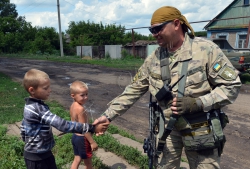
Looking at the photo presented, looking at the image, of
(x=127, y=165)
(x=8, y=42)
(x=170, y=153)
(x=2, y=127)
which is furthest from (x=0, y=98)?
(x=8, y=42)

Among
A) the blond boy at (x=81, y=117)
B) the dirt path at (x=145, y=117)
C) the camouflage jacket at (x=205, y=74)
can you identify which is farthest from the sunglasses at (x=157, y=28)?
the dirt path at (x=145, y=117)

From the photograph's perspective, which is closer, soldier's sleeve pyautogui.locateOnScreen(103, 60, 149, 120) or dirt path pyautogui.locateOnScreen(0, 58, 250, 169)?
soldier's sleeve pyautogui.locateOnScreen(103, 60, 149, 120)

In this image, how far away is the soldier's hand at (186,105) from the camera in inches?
83.4

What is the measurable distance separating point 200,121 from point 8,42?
141 feet

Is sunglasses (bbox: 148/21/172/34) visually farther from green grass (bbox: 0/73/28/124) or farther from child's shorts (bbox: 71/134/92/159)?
green grass (bbox: 0/73/28/124)

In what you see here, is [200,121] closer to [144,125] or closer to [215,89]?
[215,89]

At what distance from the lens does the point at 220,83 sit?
7.17 ft

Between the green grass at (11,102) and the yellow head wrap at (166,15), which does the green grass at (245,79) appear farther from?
the yellow head wrap at (166,15)

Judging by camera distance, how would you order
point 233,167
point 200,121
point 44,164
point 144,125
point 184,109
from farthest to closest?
1. point 144,125
2. point 233,167
3. point 44,164
4. point 200,121
5. point 184,109

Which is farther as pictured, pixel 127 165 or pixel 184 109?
pixel 127 165

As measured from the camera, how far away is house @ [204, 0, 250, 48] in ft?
72.6

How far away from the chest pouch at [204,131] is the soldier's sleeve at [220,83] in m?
0.12

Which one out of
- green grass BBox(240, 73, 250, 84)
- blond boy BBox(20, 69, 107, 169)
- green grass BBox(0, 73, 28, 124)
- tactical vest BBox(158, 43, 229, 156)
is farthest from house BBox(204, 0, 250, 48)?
blond boy BBox(20, 69, 107, 169)

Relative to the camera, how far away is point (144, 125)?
568 centimetres
